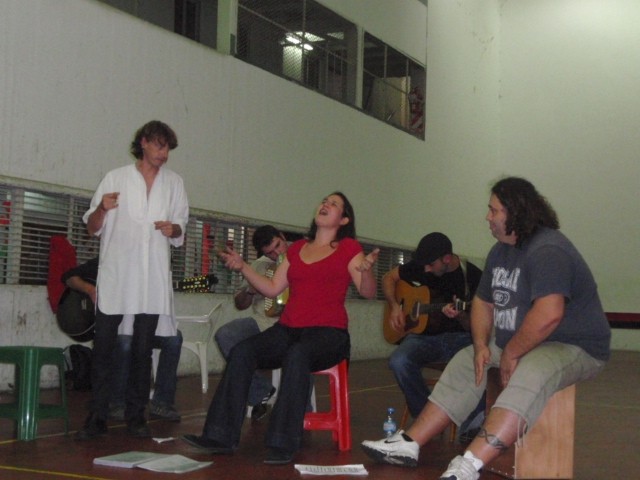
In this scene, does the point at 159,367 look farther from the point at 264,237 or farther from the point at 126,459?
the point at 126,459

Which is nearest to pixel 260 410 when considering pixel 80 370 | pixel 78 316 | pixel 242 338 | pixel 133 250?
pixel 242 338

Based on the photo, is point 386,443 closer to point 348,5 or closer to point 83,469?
point 83,469

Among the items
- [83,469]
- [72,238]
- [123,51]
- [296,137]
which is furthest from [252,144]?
[83,469]

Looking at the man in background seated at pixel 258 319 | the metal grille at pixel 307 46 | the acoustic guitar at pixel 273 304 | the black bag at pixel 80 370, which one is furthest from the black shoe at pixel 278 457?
the metal grille at pixel 307 46

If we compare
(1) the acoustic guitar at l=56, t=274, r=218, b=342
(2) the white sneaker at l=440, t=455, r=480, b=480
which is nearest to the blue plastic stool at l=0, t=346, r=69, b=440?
(1) the acoustic guitar at l=56, t=274, r=218, b=342

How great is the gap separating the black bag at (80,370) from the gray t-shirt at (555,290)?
402 cm

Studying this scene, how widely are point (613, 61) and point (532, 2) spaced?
Answer: 192 cm

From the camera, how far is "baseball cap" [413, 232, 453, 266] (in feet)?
16.3

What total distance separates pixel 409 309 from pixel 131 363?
1607 mm

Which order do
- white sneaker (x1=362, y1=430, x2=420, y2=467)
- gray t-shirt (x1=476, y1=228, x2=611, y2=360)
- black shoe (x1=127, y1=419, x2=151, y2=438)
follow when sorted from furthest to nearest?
black shoe (x1=127, y1=419, x2=151, y2=438), white sneaker (x1=362, y1=430, x2=420, y2=467), gray t-shirt (x1=476, y1=228, x2=611, y2=360)

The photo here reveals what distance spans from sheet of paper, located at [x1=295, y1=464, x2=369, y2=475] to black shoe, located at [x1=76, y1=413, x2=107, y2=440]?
1.19 m

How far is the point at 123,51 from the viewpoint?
7805mm

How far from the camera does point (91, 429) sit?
442 centimetres

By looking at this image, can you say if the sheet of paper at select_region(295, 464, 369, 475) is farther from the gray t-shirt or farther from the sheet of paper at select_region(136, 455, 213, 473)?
the gray t-shirt
